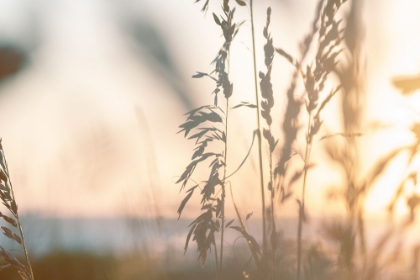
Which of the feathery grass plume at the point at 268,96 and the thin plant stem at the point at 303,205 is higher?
the feathery grass plume at the point at 268,96

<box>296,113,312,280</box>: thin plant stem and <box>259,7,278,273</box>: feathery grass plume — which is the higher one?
<box>259,7,278,273</box>: feathery grass plume

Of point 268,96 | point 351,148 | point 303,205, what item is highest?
point 268,96

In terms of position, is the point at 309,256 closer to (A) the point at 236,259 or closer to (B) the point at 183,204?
(A) the point at 236,259

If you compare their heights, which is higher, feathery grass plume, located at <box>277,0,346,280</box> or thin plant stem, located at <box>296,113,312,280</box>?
feathery grass plume, located at <box>277,0,346,280</box>

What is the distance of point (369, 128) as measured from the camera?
1.25 metres

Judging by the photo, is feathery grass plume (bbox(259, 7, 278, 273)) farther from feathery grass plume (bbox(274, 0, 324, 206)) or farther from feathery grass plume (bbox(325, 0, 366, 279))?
feathery grass plume (bbox(325, 0, 366, 279))

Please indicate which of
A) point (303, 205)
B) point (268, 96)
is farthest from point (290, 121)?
point (303, 205)

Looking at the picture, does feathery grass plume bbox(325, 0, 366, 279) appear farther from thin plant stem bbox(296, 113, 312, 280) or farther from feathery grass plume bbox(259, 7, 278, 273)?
feathery grass plume bbox(259, 7, 278, 273)

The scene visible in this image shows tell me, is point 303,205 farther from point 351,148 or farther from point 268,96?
point 268,96

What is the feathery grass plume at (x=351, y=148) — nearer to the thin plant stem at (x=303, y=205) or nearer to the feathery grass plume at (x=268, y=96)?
the thin plant stem at (x=303, y=205)

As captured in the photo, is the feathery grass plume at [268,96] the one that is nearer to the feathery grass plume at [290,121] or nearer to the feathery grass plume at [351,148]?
the feathery grass plume at [290,121]

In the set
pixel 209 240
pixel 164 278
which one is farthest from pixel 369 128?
pixel 164 278

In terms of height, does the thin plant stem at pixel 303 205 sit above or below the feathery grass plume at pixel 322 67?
below

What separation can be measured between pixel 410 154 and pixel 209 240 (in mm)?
551
